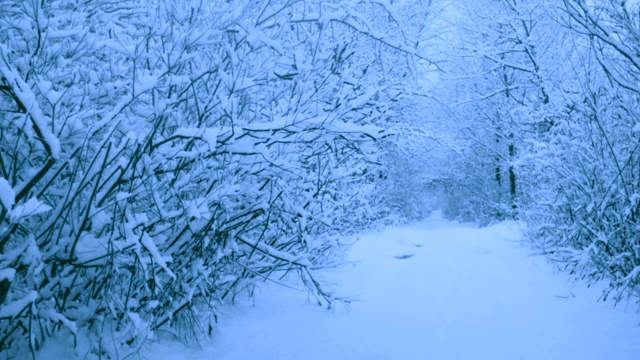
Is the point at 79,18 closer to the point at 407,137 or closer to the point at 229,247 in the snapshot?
the point at 229,247

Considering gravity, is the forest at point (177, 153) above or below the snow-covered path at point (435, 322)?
above

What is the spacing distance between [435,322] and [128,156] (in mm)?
2770

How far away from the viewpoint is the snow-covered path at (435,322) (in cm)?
314

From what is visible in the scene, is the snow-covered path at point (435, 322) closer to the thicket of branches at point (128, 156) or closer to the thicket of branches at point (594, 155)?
the thicket of branches at point (594, 155)

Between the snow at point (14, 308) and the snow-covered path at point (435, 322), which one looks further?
the snow-covered path at point (435, 322)

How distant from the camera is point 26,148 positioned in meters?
2.18

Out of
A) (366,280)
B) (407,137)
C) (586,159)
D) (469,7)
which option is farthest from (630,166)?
(469,7)

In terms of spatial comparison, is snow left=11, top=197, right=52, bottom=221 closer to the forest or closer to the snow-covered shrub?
the forest

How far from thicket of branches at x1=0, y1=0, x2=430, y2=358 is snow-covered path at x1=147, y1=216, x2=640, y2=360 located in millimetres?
583

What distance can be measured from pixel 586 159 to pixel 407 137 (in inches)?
278

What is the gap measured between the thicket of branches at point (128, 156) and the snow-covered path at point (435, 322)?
58 cm

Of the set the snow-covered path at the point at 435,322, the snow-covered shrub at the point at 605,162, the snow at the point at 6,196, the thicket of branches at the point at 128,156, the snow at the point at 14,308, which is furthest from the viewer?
the snow-covered shrub at the point at 605,162

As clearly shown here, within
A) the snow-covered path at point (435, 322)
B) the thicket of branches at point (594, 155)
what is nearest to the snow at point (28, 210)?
the snow-covered path at point (435, 322)

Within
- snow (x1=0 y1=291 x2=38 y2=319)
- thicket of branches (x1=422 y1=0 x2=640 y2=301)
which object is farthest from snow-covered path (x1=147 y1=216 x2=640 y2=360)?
snow (x1=0 y1=291 x2=38 y2=319)
